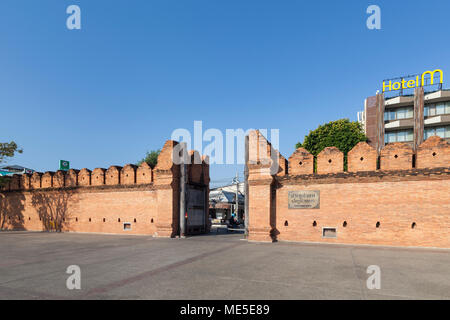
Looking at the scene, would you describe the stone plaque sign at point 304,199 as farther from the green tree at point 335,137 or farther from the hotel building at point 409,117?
the hotel building at point 409,117

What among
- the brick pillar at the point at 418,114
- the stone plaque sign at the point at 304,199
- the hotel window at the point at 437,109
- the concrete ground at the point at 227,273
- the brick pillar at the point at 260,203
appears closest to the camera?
the concrete ground at the point at 227,273

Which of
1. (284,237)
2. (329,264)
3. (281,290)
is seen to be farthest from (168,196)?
(281,290)

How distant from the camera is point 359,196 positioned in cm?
1344

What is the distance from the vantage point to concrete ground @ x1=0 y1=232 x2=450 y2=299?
19.2 feet

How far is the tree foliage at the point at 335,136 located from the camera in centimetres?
3553

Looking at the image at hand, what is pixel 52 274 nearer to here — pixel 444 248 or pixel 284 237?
pixel 284 237

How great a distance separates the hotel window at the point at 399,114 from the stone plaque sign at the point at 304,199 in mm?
41467

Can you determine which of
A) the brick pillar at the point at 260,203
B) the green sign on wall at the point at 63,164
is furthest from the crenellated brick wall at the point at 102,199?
the green sign on wall at the point at 63,164

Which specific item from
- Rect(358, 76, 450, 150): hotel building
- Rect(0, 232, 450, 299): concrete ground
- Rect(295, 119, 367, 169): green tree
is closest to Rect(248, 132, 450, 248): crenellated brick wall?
Rect(0, 232, 450, 299): concrete ground

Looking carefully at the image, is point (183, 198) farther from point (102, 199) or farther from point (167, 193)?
point (102, 199)

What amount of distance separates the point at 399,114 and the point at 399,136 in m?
3.80

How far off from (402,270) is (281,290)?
4496 mm

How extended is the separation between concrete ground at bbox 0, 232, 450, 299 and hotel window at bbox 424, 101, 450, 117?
42.1 meters
